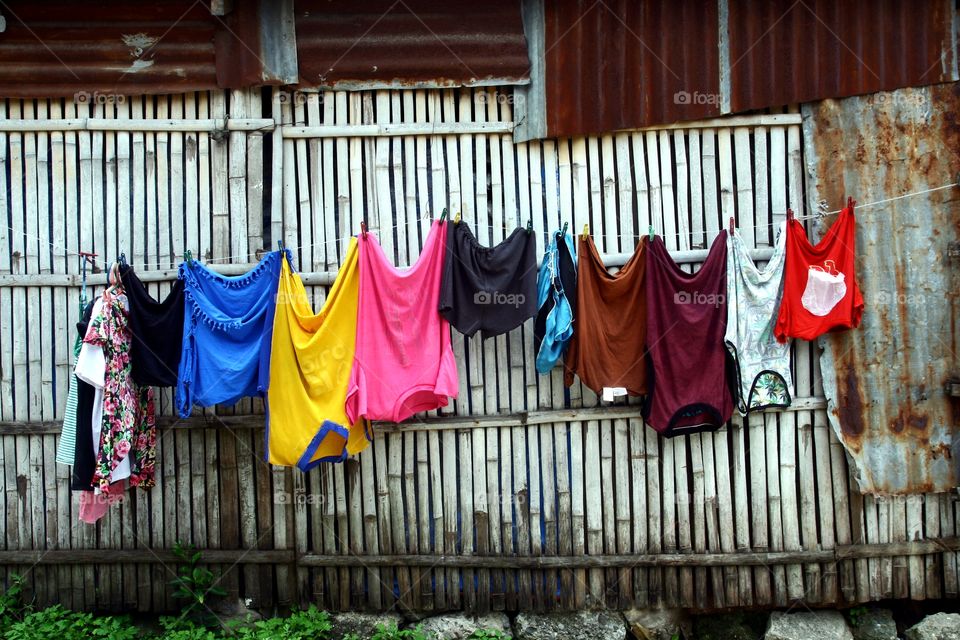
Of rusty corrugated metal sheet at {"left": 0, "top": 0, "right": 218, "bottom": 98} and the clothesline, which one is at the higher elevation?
rusty corrugated metal sheet at {"left": 0, "top": 0, "right": 218, "bottom": 98}

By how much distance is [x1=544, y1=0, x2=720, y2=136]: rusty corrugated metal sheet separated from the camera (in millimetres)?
5535

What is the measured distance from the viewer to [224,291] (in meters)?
5.27

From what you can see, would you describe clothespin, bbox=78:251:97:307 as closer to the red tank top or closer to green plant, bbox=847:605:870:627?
the red tank top

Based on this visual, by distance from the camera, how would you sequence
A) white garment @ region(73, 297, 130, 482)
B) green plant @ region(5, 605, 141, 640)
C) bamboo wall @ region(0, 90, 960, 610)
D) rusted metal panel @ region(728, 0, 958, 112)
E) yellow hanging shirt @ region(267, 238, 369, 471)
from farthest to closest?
bamboo wall @ region(0, 90, 960, 610) → rusted metal panel @ region(728, 0, 958, 112) → green plant @ region(5, 605, 141, 640) → yellow hanging shirt @ region(267, 238, 369, 471) → white garment @ region(73, 297, 130, 482)

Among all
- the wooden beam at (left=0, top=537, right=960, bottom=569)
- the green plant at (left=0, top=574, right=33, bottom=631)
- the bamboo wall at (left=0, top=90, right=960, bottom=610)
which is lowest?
the green plant at (left=0, top=574, right=33, bottom=631)

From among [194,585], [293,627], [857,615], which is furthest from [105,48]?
[857,615]

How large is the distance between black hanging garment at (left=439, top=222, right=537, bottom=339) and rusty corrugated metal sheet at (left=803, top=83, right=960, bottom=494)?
2327 millimetres

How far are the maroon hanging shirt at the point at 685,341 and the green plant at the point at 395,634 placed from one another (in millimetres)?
2309

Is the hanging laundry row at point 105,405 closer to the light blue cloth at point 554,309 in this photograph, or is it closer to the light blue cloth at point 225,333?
the light blue cloth at point 225,333

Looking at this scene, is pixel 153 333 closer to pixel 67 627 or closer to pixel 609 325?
pixel 67 627

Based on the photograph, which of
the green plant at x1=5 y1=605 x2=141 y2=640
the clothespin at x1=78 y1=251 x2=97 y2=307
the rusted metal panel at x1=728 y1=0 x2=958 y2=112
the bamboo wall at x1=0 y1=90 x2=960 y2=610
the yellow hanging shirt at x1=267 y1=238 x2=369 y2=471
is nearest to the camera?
the yellow hanging shirt at x1=267 y1=238 x2=369 y2=471

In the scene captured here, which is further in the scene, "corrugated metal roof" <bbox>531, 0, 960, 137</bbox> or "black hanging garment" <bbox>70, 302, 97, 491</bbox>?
"corrugated metal roof" <bbox>531, 0, 960, 137</bbox>

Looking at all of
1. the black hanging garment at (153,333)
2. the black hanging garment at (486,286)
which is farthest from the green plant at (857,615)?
the black hanging garment at (153,333)

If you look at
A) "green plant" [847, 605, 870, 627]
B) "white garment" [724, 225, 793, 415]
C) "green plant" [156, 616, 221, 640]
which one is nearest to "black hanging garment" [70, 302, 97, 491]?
"green plant" [156, 616, 221, 640]
